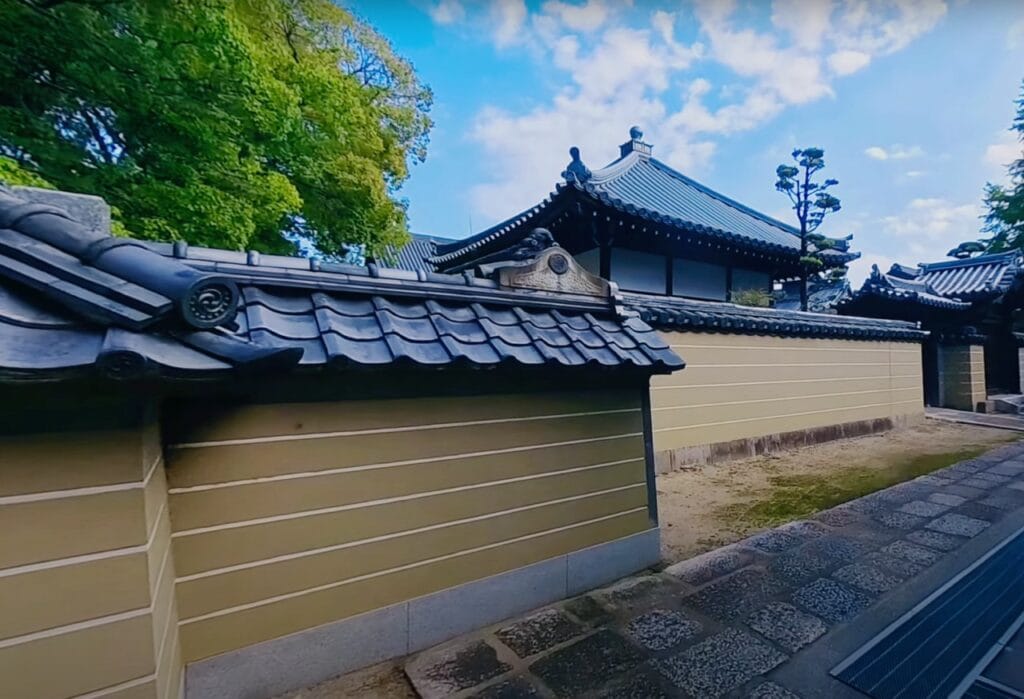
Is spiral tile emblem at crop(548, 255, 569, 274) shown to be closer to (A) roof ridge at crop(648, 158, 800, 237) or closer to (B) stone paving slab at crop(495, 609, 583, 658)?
(B) stone paving slab at crop(495, 609, 583, 658)

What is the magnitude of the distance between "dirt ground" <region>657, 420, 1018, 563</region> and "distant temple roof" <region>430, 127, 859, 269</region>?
3818mm

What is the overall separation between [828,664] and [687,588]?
81 centimetres

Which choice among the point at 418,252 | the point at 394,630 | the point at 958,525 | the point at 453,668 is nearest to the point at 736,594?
the point at 453,668

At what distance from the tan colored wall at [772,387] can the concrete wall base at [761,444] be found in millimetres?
88

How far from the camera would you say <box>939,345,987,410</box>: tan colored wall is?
432 inches

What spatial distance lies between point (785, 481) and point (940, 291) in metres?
11.6

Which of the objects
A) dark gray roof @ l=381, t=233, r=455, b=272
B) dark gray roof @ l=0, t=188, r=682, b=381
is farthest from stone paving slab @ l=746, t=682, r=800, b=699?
dark gray roof @ l=381, t=233, r=455, b=272

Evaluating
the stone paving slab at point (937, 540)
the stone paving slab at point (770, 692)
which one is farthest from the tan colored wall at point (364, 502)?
the stone paving slab at point (937, 540)

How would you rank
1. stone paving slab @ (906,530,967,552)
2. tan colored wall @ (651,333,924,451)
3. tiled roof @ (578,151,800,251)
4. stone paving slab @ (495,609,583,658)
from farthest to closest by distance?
tiled roof @ (578,151,800,251), tan colored wall @ (651,333,924,451), stone paving slab @ (906,530,967,552), stone paving slab @ (495,609,583,658)

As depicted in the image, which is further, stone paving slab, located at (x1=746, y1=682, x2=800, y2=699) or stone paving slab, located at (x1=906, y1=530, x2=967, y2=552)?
stone paving slab, located at (x1=906, y1=530, x2=967, y2=552)

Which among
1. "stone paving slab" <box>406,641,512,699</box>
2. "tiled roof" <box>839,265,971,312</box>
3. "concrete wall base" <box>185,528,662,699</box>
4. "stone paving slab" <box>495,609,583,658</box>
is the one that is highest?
"tiled roof" <box>839,265,971,312</box>

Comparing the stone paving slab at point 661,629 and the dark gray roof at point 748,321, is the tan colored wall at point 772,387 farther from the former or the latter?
the stone paving slab at point 661,629

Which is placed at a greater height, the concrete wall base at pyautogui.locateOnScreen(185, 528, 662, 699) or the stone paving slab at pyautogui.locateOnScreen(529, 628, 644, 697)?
the concrete wall base at pyautogui.locateOnScreen(185, 528, 662, 699)

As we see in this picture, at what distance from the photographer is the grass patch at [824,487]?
168 inches
